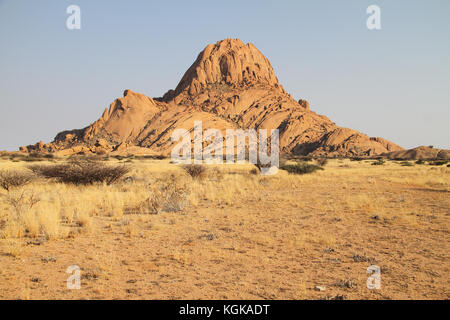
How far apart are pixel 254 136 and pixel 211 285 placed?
95004 mm

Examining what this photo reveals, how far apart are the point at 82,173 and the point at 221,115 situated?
8863 cm

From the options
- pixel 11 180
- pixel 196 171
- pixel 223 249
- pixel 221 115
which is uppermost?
pixel 221 115

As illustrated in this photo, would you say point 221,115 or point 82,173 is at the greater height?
point 221,115

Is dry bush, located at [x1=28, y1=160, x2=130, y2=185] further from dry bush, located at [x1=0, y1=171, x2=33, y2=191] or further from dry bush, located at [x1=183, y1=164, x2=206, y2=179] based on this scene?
dry bush, located at [x1=183, y1=164, x2=206, y2=179]

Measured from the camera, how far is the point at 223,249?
667cm

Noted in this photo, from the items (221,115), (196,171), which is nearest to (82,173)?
(196,171)

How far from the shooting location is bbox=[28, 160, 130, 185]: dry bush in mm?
16062

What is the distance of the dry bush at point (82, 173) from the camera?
16.1m

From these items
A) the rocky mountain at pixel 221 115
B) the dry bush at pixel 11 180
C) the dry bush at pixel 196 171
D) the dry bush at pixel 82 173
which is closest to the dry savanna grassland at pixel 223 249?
the dry bush at pixel 11 180

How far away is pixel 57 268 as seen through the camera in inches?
217

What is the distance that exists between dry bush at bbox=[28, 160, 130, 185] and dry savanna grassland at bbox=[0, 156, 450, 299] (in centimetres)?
428

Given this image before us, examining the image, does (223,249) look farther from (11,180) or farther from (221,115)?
(221,115)

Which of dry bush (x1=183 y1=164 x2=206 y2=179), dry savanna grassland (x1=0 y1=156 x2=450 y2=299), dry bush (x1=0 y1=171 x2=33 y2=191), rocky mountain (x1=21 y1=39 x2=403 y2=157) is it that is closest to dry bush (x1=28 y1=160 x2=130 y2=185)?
dry bush (x1=0 y1=171 x2=33 y2=191)
